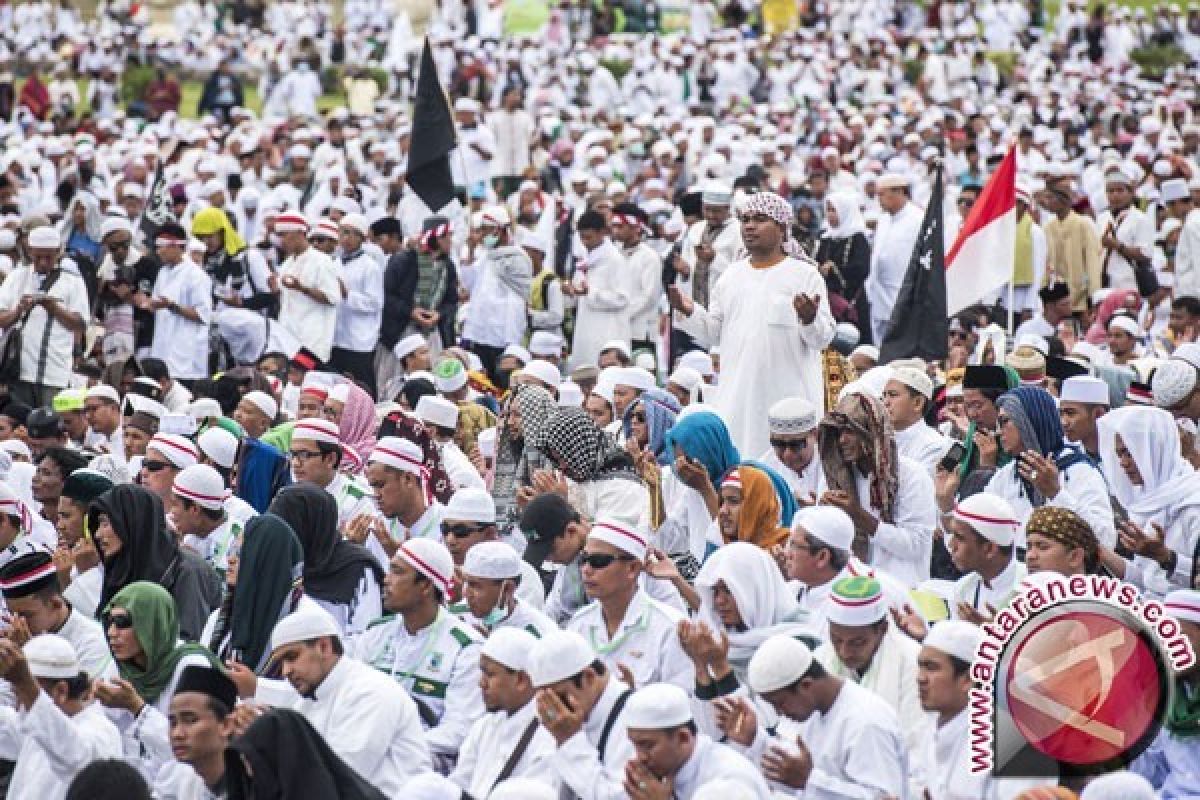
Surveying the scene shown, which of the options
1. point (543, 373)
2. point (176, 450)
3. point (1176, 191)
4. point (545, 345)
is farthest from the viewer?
point (1176, 191)

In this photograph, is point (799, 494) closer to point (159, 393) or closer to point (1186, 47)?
point (159, 393)

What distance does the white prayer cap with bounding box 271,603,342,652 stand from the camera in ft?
22.3

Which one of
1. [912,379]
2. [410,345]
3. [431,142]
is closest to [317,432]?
[912,379]

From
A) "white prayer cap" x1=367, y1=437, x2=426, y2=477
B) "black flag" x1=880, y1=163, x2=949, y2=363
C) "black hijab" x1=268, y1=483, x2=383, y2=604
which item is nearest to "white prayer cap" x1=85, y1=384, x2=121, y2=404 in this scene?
"white prayer cap" x1=367, y1=437, x2=426, y2=477

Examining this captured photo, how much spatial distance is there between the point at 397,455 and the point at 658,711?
291 cm

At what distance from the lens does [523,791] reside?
5.74 meters

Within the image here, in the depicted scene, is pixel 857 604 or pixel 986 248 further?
pixel 986 248

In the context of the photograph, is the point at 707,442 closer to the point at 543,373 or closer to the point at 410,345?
the point at 543,373

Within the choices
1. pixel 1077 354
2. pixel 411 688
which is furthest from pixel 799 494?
pixel 1077 354

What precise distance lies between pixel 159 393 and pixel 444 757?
5.54 meters

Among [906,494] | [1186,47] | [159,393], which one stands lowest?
[1186,47]

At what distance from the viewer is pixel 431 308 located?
580 inches

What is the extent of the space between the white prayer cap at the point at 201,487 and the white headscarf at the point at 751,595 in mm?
A: 2406
